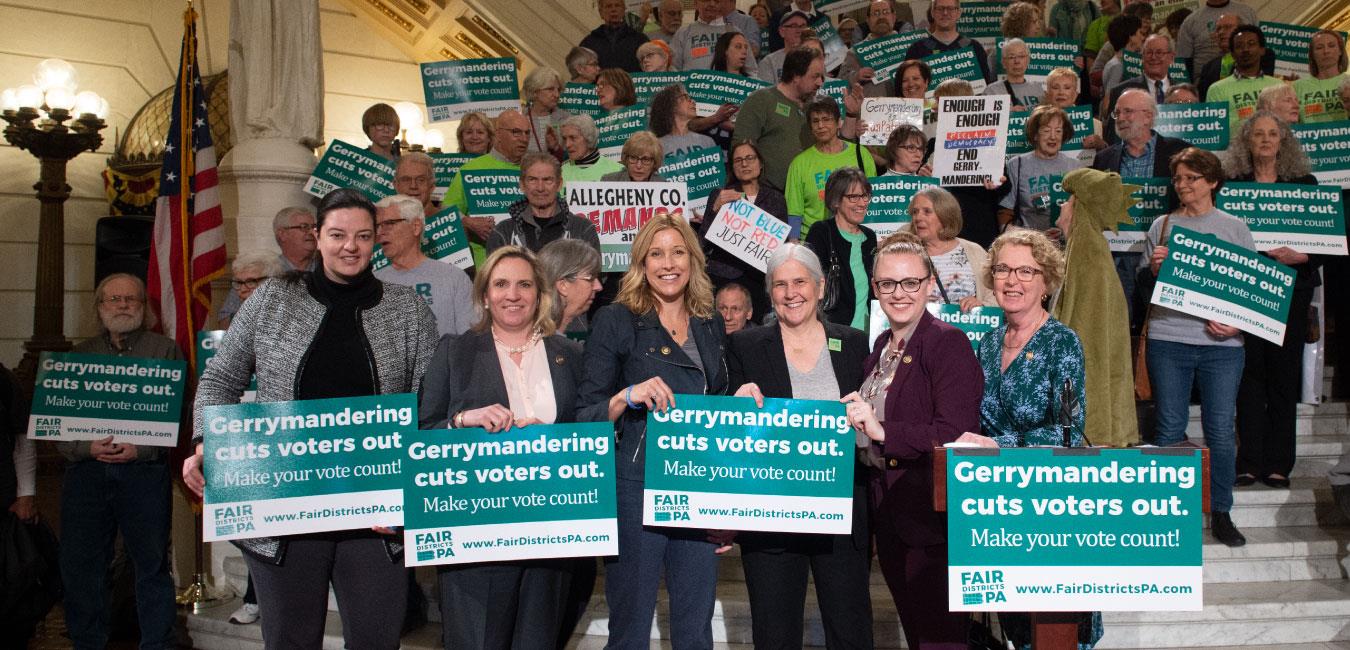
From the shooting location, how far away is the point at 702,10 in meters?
11.3

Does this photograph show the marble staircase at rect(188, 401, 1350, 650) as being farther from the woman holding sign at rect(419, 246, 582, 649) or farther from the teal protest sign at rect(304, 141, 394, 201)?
the teal protest sign at rect(304, 141, 394, 201)

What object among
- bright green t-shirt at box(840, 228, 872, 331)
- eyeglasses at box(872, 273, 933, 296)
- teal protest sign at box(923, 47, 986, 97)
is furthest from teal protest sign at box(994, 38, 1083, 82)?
eyeglasses at box(872, 273, 933, 296)

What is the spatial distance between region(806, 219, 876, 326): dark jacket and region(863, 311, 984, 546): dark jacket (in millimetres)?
2306

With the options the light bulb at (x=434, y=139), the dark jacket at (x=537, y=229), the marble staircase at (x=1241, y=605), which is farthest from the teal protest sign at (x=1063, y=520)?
the light bulb at (x=434, y=139)

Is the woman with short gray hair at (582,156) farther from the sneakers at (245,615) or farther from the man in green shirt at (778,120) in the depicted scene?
the sneakers at (245,615)

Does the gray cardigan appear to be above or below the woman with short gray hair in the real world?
below

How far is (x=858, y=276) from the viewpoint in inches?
238

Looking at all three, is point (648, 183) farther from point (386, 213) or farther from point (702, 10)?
point (702, 10)

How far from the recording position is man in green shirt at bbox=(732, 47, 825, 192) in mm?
7859

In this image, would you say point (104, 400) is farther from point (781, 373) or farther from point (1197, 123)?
point (1197, 123)

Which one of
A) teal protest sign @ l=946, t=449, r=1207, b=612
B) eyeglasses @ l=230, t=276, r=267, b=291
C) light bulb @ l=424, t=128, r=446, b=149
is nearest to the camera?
teal protest sign @ l=946, t=449, r=1207, b=612

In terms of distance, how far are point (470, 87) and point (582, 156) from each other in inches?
104

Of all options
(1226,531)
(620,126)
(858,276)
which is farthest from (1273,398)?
(620,126)

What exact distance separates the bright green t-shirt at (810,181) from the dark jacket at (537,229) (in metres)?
1.52
